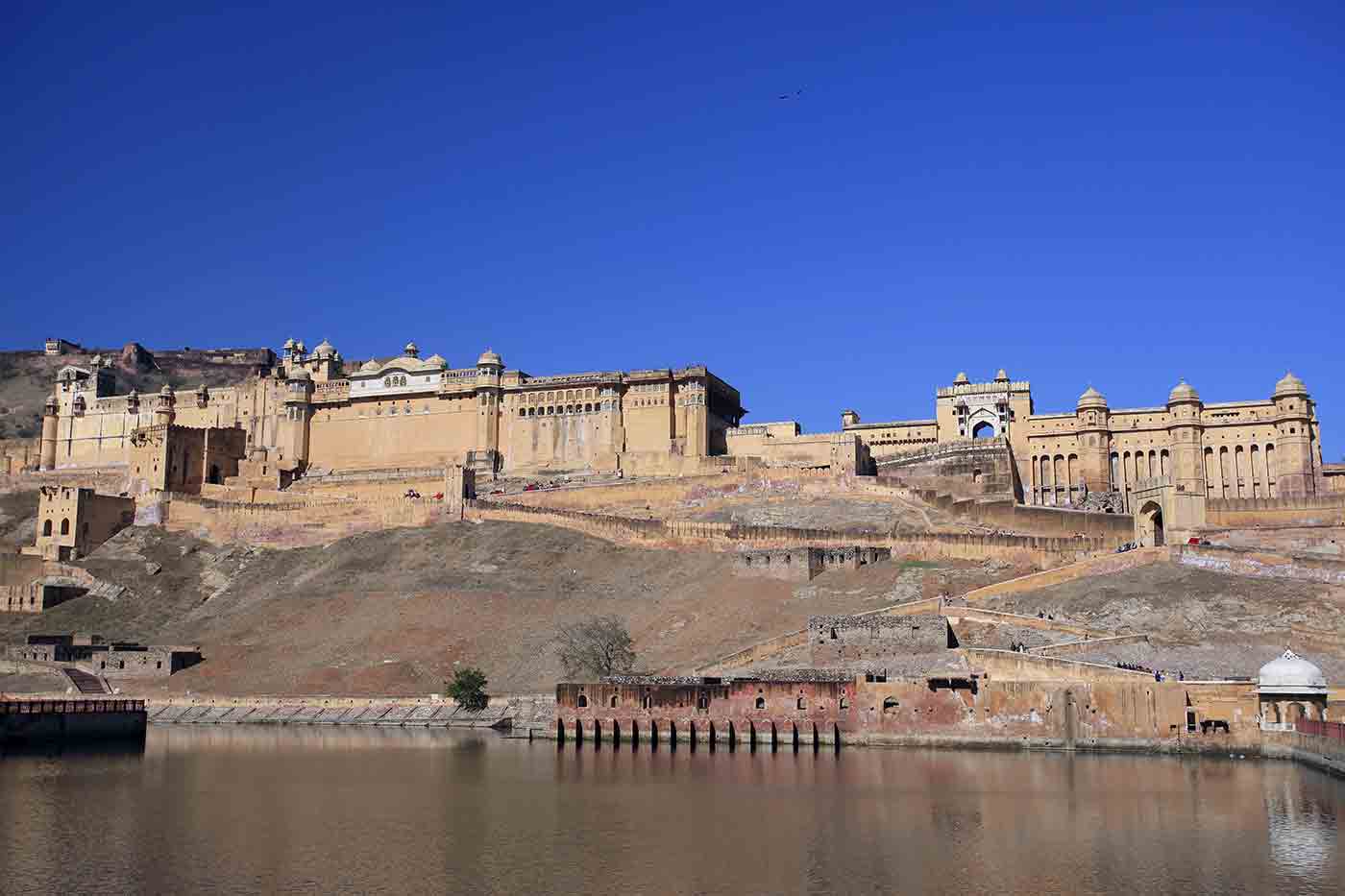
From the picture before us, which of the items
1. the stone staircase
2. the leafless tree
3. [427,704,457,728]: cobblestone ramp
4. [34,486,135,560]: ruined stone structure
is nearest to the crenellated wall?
the leafless tree

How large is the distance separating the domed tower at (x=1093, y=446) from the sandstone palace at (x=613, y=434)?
0.10m

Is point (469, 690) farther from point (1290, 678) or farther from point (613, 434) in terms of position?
point (613, 434)

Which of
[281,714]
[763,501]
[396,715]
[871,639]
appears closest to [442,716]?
[396,715]

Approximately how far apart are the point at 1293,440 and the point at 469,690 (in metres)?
52.7

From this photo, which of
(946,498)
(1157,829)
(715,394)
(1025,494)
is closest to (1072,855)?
(1157,829)

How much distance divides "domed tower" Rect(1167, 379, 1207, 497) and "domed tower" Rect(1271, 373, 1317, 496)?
14.3ft

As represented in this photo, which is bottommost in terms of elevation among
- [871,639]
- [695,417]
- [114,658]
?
[114,658]

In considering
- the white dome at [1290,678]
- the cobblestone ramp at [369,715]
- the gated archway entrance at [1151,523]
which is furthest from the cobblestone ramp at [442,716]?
the gated archway entrance at [1151,523]

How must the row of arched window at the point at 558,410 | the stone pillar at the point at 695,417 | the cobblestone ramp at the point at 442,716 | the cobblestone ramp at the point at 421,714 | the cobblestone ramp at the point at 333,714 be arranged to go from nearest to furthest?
1. the cobblestone ramp at the point at 442,716
2. the cobblestone ramp at the point at 421,714
3. the cobblestone ramp at the point at 333,714
4. the stone pillar at the point at 695,417
5. the row of arched window at the point at 558,410

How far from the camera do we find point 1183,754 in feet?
143

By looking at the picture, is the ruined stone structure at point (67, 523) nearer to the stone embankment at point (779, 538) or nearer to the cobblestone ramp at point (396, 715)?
the stone embankment at point (779, 538)

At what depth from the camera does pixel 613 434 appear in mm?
97062

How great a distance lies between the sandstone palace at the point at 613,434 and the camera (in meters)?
83.8

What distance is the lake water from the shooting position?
27.1 m
